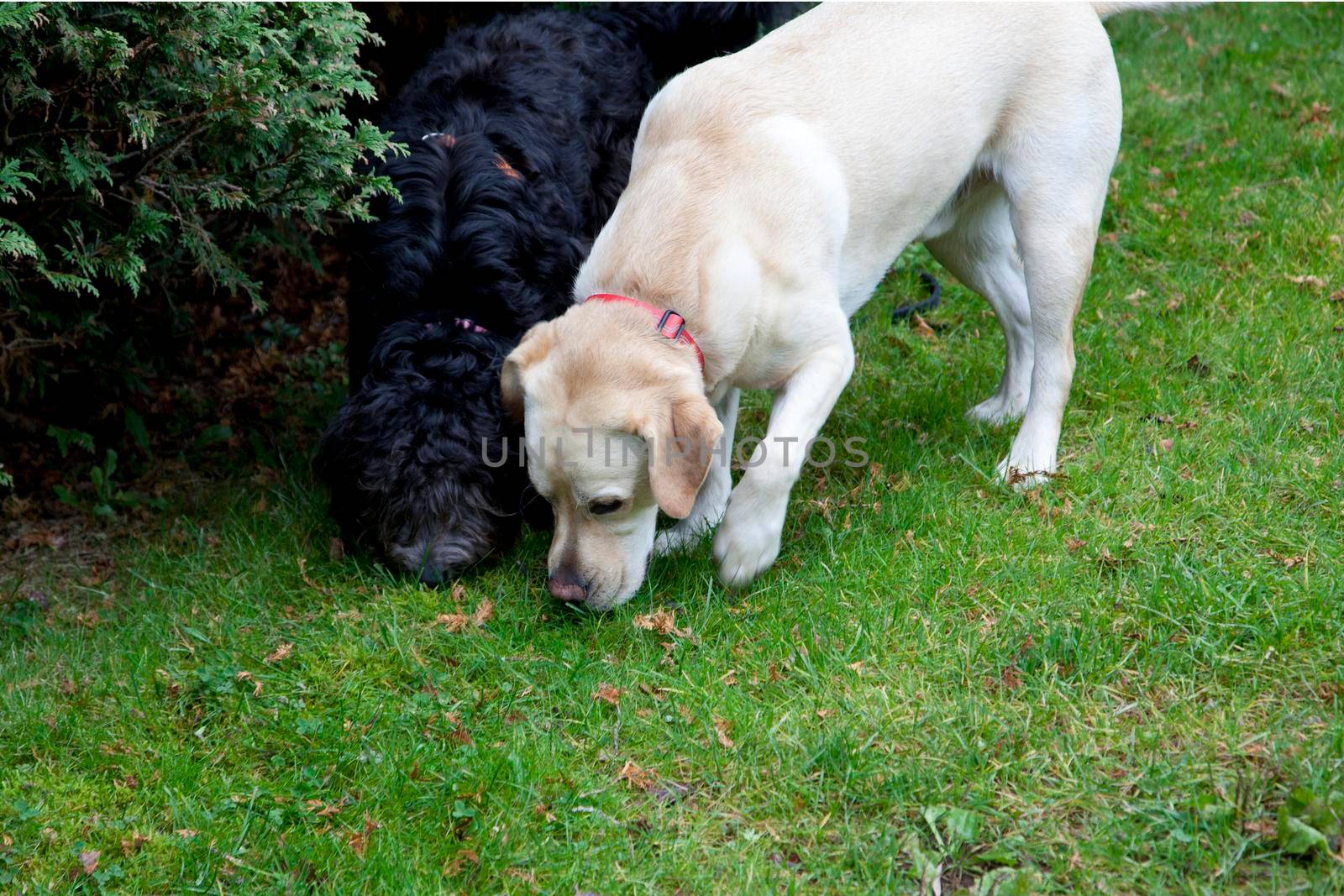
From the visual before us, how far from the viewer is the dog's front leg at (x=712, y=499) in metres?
4.21

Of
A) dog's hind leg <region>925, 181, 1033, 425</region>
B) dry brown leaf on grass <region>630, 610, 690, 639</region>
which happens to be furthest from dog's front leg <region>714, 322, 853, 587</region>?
dog's hind leg <region>925, 181, 1033, 425</region>

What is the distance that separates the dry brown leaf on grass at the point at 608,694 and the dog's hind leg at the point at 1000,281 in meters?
2.19

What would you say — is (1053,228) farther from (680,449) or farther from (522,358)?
(522,358)

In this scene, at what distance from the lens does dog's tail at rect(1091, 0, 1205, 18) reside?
449 cm

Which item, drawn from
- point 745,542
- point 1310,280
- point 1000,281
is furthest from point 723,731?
point 1310,280

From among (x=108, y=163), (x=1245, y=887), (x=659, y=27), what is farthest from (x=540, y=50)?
(x=1245, y=887)

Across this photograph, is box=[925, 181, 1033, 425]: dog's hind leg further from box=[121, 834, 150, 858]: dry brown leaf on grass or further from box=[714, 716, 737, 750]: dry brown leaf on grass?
box=[121, 834, 150, 858]: dry brown leaf on grass

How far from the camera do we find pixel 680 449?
3.36m

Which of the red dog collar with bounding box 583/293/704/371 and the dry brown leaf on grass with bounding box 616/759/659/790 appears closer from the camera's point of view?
the dry brown leaf on grass with bounding box 616/759/659/790

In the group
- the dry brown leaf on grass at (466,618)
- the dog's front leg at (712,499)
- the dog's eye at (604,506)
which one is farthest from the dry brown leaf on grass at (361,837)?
the dog's front leg at (712,499)

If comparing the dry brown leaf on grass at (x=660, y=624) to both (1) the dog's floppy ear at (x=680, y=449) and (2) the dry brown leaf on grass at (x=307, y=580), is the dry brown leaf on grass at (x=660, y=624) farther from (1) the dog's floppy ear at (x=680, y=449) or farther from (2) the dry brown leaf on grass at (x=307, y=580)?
(2) the dry brown leaf on grass at (x=307, y=580)

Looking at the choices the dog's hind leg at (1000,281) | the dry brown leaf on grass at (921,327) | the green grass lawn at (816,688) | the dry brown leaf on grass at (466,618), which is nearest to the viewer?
the green grass lawn at (816,688)

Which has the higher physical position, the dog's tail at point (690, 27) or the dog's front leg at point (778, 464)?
the dog's tail at point (690, 27)

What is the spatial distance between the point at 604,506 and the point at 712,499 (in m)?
0.83
